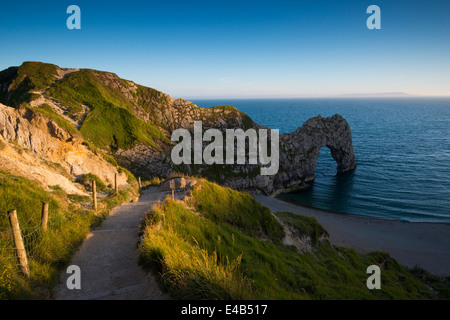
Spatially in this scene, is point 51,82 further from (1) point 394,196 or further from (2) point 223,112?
(1) point 394,196

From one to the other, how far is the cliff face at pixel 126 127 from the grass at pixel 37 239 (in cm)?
1497

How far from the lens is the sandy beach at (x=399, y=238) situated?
30289 mm

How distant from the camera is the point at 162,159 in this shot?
46906 mm

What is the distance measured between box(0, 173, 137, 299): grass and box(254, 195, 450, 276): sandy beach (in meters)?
34.0

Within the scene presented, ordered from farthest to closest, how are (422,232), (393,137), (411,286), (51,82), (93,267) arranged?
(393,137), (51,82), (422,232), (411,286), (93,267)

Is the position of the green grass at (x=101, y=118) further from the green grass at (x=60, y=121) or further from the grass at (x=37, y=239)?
the grass at (x=37, y=239)

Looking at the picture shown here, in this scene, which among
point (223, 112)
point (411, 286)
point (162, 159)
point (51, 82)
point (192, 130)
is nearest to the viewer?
point (411, 286)

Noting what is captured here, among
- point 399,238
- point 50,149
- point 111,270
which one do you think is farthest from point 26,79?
point 399,238

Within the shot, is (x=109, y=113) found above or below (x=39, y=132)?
above

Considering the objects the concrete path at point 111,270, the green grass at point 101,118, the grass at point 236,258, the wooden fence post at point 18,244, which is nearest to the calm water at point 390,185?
the grass at point 236,258
